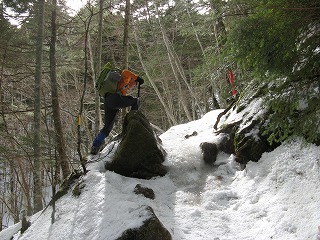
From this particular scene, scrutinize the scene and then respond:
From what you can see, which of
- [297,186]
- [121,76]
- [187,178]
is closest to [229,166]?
[187,178]

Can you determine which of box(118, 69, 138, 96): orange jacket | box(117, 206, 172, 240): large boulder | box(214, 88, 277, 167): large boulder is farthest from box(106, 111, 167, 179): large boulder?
box(117, 206, 172, 240): large boulder

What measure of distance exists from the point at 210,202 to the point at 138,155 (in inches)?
73.9

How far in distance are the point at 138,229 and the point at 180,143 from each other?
388 centimetres

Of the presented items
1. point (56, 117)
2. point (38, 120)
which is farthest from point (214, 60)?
point (56, 117)

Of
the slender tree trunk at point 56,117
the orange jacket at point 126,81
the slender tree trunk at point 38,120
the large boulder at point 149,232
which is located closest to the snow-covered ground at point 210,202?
the large boulder at point 149,232

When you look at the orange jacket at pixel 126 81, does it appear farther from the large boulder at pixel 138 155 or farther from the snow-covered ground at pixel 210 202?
the snow-covered ground at pixel 210 202

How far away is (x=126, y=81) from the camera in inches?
254

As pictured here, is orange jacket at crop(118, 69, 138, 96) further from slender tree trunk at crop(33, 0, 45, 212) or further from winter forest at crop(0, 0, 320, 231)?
slender tree trunk at crop(33, 0, 45, 212)

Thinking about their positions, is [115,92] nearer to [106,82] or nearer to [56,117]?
[106,82]

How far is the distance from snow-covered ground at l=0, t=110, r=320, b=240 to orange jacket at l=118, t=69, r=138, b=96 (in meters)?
1.64

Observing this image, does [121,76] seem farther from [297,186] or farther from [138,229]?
[297,186]

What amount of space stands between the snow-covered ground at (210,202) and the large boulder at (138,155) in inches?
8.6

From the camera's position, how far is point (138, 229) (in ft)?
13.2

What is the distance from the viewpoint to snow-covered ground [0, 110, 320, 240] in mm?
4031
